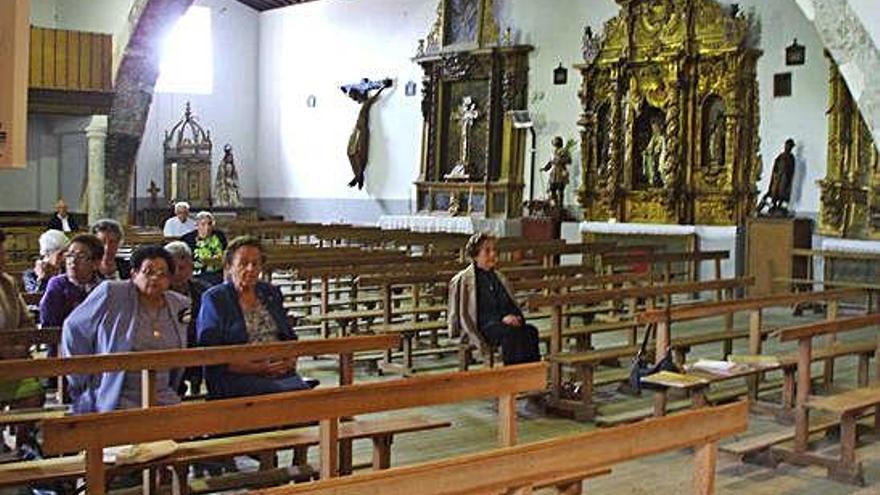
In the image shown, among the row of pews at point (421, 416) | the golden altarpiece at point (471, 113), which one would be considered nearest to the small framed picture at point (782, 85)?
the golden altarpiece at point (471, 113)

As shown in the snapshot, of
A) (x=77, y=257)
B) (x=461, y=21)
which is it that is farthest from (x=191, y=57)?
(x=77, y=257)

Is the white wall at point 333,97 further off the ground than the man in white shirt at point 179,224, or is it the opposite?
the white wall at point 333,97

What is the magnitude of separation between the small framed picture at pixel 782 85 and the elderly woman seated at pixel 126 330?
11.1 metres

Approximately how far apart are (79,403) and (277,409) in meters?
1.64

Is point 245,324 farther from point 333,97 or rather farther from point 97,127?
point 333,97

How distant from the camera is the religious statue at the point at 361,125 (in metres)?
20.8

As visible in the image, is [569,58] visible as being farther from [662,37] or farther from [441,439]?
[441,439]

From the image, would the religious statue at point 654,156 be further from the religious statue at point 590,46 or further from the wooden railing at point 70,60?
the wooden railing at point 70,60

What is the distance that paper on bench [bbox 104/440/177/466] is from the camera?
3.67m

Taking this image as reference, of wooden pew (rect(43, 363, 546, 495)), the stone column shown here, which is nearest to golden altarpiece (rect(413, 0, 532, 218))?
the stone column

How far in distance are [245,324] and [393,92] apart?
15.7 meters

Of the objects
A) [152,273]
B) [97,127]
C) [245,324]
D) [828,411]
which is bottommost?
[828,411]

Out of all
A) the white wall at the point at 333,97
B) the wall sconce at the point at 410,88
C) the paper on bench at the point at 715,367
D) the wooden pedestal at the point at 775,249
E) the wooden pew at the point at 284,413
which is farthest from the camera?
the white wall at the point at 333,97

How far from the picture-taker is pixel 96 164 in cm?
1683
